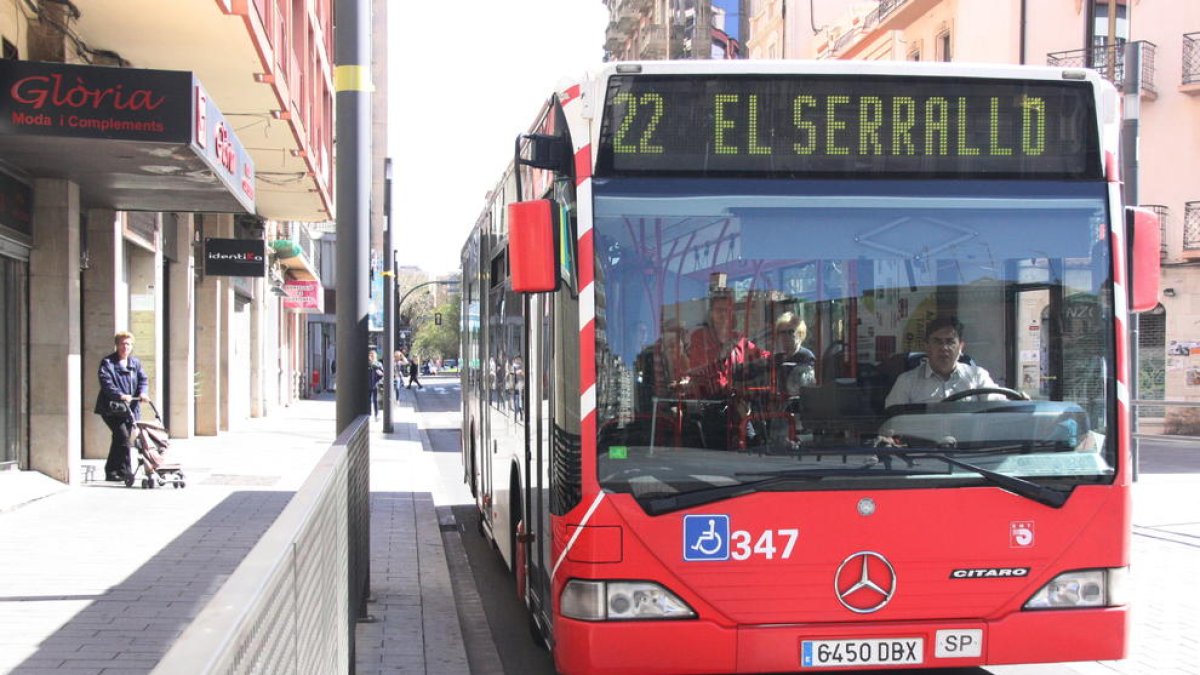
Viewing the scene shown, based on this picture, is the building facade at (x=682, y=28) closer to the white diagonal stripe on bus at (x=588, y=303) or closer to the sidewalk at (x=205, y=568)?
the sidewalk at (x=205, y=568)

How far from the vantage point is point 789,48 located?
50.0 m

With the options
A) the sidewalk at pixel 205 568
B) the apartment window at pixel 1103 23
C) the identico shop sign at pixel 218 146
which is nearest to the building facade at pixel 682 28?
the apartment window at pixel 1103 23

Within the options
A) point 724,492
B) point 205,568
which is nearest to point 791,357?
point 724,492

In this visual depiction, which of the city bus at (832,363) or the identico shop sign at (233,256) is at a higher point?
the identico shop sign at (233,256)

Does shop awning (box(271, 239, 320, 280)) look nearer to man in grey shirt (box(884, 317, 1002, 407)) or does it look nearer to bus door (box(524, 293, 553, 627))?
bus door (box(524, 293, 553, 627))

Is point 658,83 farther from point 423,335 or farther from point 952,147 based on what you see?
point 423,335

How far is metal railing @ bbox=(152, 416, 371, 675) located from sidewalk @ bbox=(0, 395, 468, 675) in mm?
495

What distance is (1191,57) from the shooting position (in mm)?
28672

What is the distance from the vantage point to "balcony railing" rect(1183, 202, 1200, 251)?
1120 inches

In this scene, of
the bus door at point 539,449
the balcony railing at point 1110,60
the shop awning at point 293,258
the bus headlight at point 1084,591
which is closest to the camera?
the bus headlight at point 1084,591

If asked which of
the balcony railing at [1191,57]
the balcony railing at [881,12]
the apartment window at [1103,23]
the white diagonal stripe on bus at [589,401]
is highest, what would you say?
the balcony railing at [881,12]

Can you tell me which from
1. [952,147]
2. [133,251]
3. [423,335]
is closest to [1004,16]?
[133,251]

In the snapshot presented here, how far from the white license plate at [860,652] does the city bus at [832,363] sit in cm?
1

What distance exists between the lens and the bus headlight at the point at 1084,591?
4777 millimetres
